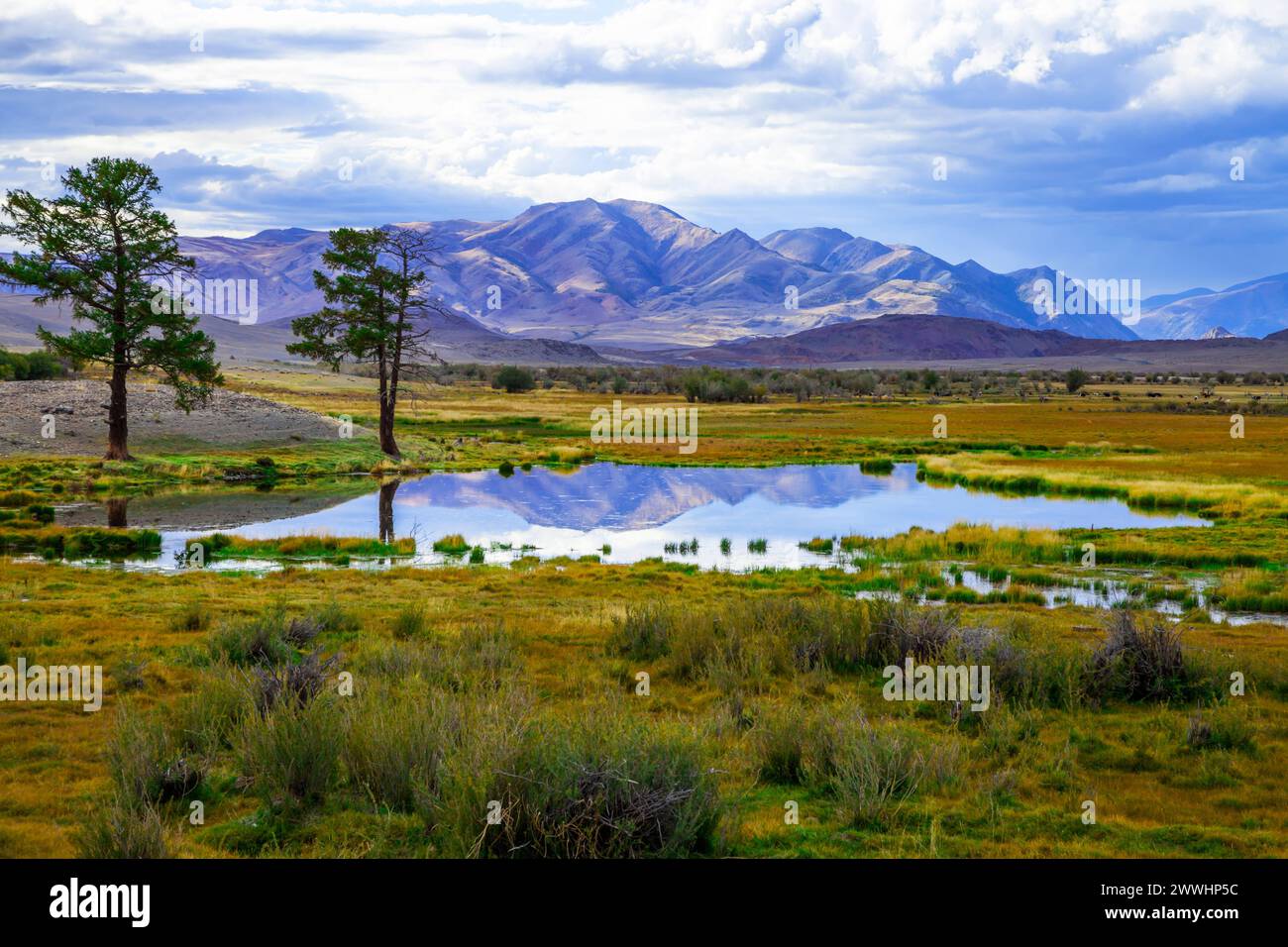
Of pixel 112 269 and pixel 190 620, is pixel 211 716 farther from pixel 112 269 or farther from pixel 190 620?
pixel 112 269

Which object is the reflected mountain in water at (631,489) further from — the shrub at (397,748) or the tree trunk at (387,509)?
the shrub at (397,748)

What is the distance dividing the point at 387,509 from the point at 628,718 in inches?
1003

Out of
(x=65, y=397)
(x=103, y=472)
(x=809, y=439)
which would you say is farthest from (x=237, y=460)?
(x=809, y=439)

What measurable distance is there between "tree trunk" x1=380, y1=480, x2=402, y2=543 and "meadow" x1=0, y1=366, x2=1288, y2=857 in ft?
20.8

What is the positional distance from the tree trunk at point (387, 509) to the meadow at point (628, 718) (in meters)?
6.32

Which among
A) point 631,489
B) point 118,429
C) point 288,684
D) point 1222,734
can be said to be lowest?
point 1222,734

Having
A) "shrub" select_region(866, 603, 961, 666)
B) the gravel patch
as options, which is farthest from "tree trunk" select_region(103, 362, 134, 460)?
"shrub" select_region(866, 603, 961, 666)

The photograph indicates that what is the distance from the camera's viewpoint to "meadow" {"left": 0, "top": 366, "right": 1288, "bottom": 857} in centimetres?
651

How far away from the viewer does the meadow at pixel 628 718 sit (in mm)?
6512

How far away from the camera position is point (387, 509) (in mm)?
31859

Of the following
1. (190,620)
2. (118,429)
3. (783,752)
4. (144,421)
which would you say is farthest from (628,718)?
(144,421)

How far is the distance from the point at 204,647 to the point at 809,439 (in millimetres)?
46862

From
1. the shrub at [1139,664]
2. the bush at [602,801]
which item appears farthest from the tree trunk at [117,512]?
the shrub at [1139,664]
